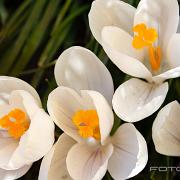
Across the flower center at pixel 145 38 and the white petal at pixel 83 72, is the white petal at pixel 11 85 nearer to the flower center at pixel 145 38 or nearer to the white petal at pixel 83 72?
the white petal at pixel 83 72

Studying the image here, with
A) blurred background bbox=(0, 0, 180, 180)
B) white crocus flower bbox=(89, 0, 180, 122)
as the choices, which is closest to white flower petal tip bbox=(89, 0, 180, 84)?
white crocus flower bbox=(89, 0, 180, 122)

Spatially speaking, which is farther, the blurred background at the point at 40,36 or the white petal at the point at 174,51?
the blurred background at the point at 40,36

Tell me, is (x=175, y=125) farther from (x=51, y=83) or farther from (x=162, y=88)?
(x=51, y=83)

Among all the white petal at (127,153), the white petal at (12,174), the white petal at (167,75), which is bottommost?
the white petal at (12,174)

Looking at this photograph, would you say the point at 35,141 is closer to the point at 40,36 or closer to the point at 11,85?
the point at 11,85

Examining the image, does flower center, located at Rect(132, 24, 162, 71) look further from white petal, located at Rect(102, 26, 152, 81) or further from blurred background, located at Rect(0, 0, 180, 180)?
blurred background, located at Rect(0, 0, 180, 180)

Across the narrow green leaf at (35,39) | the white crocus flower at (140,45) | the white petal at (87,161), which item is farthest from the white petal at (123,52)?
the narrow green leaf at (35,39)

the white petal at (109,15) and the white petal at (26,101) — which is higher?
the white petal at (109,15)
